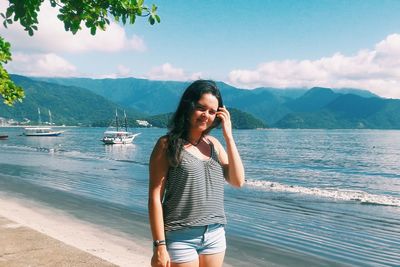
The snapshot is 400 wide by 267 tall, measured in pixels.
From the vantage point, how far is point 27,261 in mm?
6145

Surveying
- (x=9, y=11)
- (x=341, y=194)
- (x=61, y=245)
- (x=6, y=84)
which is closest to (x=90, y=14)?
(x=9, y=11)

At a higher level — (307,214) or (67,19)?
(67,19)

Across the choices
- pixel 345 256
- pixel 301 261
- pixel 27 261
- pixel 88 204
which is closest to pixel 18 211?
pixel 88 204

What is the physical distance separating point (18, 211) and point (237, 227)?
7.72 metres

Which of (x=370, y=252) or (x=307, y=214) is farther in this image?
(x=307, y=214)

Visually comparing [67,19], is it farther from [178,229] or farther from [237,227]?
[237,227]

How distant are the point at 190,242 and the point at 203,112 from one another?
3.14 ft

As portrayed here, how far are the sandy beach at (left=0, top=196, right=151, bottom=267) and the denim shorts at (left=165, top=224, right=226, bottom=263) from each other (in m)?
3.66

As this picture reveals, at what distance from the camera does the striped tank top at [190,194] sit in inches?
113

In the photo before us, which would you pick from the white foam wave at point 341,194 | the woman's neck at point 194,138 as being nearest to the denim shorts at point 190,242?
the woman's neck at point 194,138

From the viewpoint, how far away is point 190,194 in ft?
9.48

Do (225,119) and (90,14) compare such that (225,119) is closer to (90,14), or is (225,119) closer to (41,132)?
(90,14)

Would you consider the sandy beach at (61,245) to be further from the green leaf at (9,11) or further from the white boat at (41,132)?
the white boat at (41,132)

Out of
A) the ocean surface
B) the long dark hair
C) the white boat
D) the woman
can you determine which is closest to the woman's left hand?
the woman
